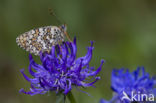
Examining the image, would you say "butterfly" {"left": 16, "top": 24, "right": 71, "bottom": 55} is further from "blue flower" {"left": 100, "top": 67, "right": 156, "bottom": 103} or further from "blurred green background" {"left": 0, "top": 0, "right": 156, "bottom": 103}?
"blurred green background" {"left": 0, "top": 0, "right": 156, "bottom": 103}

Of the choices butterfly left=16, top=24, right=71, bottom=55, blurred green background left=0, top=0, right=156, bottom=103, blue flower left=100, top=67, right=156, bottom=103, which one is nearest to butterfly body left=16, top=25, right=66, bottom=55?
butterfly left=16, top=24, right=71, bottom=55

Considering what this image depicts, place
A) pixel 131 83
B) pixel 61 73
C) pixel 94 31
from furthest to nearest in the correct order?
pixel 94 31 < pixel 131 83 < pixel 61 73

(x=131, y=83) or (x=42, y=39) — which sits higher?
(x=42, y=39)

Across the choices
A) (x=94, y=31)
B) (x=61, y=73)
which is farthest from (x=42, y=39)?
(x=94, y=31)

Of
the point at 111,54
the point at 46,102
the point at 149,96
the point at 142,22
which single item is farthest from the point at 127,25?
the point at 149,96

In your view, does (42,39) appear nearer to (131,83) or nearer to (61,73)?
(61,73)

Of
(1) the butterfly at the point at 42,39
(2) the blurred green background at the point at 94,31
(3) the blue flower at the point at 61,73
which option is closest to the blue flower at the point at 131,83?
(3) the blue flower at the point at 61,73
